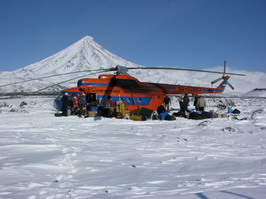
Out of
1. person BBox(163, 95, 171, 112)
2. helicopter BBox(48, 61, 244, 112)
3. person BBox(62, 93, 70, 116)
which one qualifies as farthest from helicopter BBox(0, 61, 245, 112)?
person BBox(62, 93, 70, 116)

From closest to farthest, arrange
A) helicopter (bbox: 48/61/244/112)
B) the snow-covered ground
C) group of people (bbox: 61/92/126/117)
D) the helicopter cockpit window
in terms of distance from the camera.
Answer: the snow-covered ground < group of people (bbox: 61/92/126/117) < helicopter (bbox: 48/61/244/112) < the helicopter cockpit window

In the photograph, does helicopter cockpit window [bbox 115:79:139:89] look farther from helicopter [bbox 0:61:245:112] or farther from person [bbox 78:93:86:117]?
person [bbox 78:93:86:117]

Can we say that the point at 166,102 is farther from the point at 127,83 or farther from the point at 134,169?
the point at 134,169

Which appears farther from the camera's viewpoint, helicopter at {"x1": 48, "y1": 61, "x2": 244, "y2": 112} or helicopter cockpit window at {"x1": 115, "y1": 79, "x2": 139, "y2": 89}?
helicopter cockpit window at {"x1": 115, "y1": 79, "x2": 139, "y2": 89}

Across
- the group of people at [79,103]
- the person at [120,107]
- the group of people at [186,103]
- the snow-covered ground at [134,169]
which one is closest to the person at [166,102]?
the group of people at [186,103]

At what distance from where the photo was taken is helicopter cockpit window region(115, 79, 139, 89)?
48.3ft

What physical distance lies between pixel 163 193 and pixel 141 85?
1271cm

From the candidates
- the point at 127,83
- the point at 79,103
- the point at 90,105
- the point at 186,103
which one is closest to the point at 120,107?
the point at 127,83

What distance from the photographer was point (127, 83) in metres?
14.9

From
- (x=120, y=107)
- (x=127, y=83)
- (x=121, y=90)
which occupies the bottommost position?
(x=120, y=107)

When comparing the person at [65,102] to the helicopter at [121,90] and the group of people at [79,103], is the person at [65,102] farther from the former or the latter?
the helicopter at [121,90]

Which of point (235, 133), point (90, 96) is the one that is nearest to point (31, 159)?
point (235, 133)

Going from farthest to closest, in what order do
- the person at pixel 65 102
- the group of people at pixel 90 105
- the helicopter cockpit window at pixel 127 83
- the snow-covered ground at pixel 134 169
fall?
1. the helicopter cockpit window at pixel 127 83
2. the person at pixel 65 102
3. the group of people at pixel 90 105
4. the snow-covered ground at pixel 134 169

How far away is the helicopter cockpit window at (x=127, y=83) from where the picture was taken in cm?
1472
